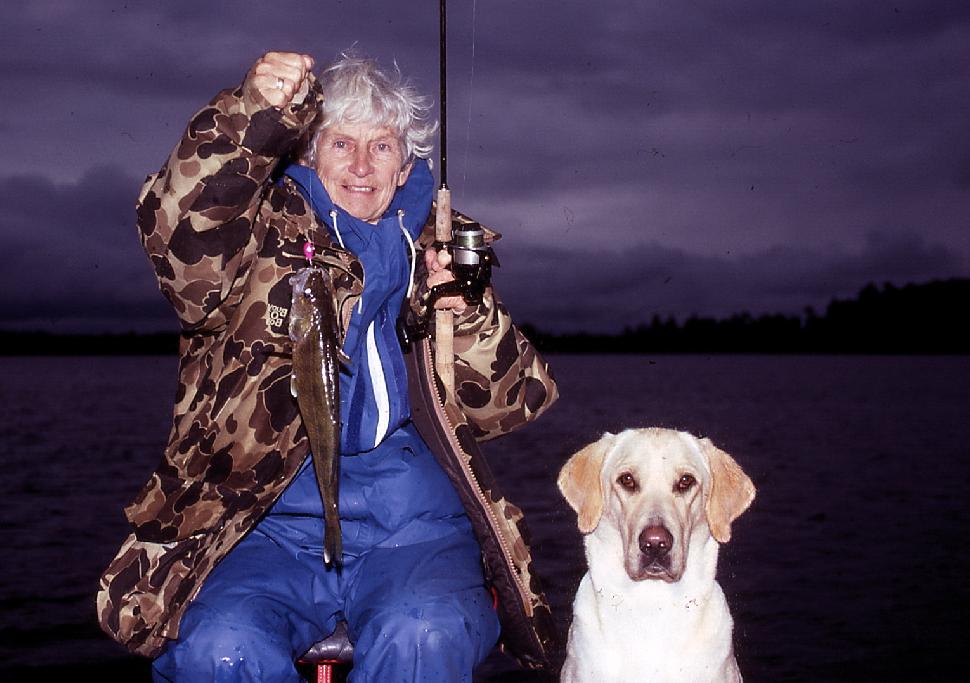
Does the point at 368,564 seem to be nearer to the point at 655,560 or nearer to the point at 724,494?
the point at 655,560

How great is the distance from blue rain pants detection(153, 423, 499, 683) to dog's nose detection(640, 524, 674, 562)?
0.70 m

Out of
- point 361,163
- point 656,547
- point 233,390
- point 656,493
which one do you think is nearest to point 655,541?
point 656,547

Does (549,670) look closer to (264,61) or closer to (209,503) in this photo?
(209,503)

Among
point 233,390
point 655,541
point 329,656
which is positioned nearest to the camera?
point 233,390

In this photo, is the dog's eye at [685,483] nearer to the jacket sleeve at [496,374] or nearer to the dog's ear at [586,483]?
the dog's ear at [586,483]

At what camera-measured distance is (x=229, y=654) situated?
381 cm

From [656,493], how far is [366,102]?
7.29 feet

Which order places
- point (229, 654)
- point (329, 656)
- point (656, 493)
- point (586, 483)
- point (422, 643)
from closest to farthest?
point (229, 654) → point (422, 643) → point (329, 656) → point (656, 493) → point (586, 483)

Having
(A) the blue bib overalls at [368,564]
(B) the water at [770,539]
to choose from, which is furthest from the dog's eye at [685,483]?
(B) the water at [770,539]

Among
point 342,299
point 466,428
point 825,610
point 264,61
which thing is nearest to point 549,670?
point 466,428

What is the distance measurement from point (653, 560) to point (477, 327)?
1271mm

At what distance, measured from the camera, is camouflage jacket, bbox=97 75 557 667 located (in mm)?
3848

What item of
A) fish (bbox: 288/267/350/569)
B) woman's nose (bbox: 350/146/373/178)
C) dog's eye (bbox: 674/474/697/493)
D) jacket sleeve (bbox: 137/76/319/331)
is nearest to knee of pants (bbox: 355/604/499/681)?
fish (bbox: 288/267/350/569)

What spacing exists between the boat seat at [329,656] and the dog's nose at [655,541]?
4.20 feet
